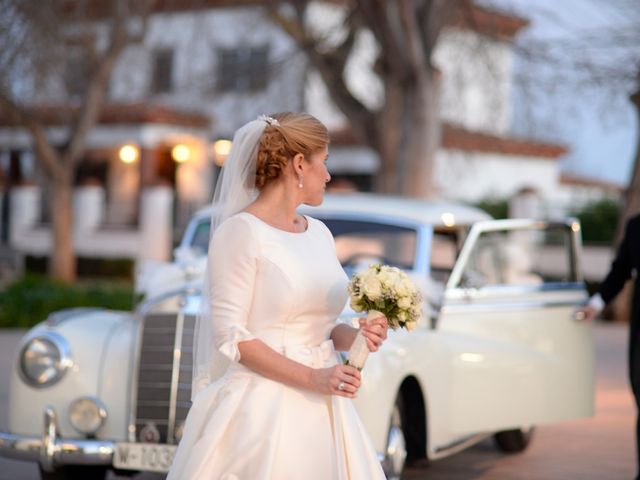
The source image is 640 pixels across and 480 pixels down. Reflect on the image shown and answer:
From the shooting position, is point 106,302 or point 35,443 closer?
point 35,443

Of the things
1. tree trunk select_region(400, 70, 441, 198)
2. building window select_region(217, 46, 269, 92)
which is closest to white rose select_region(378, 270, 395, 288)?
tree trunk select_region(400, 70, 441, 198)

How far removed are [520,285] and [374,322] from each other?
4.45 m

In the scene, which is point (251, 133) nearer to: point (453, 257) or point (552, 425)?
point (453, 257)

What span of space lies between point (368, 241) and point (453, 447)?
1.49 metres

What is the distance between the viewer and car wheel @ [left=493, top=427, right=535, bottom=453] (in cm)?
894

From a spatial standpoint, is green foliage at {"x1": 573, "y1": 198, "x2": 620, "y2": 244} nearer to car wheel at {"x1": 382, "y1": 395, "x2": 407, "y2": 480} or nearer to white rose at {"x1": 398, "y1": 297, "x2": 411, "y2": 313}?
car wheel at {"x1": 382, "y1": 395, "x2": 407, "y2": 480}

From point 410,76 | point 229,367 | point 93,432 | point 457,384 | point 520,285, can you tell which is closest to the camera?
point 229,367

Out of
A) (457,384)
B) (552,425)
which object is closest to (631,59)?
(552,425)

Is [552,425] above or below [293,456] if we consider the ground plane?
below

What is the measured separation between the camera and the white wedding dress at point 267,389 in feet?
13.4

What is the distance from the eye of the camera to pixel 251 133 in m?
4.27

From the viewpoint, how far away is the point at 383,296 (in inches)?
161

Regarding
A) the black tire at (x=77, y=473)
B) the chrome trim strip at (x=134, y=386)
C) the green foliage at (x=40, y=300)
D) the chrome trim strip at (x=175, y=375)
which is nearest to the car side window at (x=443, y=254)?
the chrome trim strip at (x=175, y=375)

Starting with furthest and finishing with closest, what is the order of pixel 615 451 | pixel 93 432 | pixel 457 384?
pixel 615 451 < pixel 457 384 < pixel 93 432
